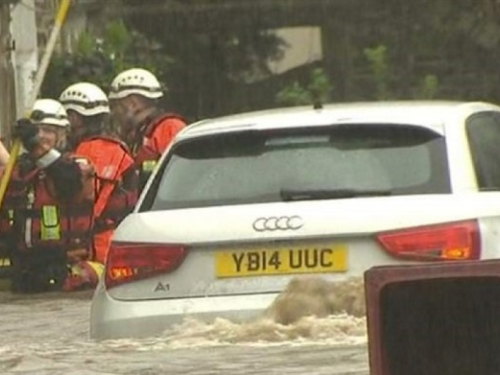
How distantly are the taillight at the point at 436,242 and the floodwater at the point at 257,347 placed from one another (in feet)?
0.75

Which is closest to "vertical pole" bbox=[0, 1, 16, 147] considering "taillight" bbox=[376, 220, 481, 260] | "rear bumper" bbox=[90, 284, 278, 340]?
"rear bumper" bbox=[90, 284, 278, 340]

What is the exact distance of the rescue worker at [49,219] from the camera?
16062mm

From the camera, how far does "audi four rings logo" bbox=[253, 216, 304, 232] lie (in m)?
10.2

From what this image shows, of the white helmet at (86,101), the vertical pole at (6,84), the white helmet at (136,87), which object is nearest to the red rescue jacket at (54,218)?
the white helmet at (86,101)

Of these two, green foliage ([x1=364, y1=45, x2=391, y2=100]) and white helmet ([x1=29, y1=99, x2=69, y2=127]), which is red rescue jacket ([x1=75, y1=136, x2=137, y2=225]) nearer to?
white helmet ([x1=29, y1=99, x2=69, y2=127])

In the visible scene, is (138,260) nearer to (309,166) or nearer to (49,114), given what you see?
(309,166)

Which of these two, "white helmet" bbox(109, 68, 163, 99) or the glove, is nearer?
the glove

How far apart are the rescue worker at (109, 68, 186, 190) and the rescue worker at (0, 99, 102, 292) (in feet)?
1.47

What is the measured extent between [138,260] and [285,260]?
2.12ft

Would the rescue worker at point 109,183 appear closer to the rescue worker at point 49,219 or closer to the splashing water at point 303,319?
the rescue worker at point 49,219

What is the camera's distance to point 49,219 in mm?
16219

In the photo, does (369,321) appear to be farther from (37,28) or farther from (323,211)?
(37,28)

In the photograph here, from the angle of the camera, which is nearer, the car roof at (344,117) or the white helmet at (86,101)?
the car roof at (344,117)

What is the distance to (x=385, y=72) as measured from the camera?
1419 inches
